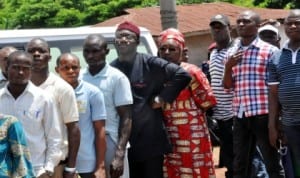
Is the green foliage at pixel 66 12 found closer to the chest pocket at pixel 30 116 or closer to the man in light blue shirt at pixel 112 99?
the man in light blue shirt at pixel 112 99

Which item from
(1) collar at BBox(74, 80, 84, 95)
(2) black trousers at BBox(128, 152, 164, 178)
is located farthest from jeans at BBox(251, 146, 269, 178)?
(1) collar at BBox(74, 80, 84, 95)

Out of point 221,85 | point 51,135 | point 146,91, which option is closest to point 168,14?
point 221,85

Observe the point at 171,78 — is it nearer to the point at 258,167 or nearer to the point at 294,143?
the point at 294,143

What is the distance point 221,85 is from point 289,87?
1142 millimetres

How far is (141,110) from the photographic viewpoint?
4.53 metres

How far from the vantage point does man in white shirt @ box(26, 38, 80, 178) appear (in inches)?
153

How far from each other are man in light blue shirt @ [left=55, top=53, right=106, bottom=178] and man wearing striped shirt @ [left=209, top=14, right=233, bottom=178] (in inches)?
79.7

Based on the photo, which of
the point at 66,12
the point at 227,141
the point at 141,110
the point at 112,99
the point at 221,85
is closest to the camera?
the point at 112,99

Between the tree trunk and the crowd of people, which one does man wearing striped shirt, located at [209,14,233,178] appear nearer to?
the crowd of people

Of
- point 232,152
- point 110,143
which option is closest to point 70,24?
point 232,152

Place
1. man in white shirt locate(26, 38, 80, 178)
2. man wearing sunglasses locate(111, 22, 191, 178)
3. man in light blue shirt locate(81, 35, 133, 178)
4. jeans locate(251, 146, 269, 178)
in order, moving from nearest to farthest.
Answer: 1. man in white shirt locate(26, 38, 80, 178)
2. man in light blue shirt locate(81, 35, 133, 178)
3. man wearing sunglasses locate(111, 22, 191, 178)
4. jeans locate(251, 146, 269, 178)

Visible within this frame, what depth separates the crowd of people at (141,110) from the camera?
12.1 feet

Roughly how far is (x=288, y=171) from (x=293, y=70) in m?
0.85

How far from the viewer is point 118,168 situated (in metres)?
4.26
